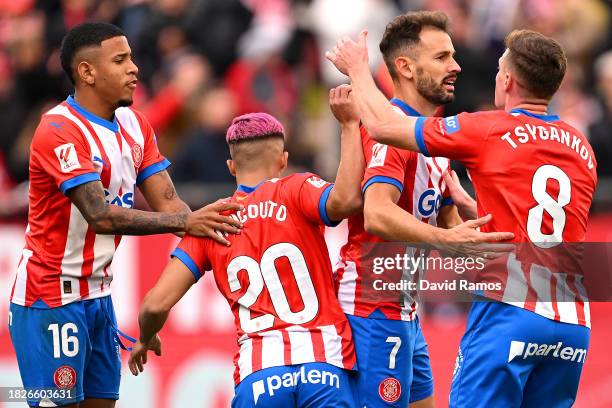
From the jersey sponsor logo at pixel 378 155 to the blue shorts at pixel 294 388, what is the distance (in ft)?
3.91

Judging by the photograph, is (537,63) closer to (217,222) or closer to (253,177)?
(253,177)

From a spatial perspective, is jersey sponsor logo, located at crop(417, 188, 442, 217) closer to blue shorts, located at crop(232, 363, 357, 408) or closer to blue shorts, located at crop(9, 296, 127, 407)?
blue shorts, located at crop(232, 363, 357, 408)

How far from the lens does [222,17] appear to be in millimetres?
15070

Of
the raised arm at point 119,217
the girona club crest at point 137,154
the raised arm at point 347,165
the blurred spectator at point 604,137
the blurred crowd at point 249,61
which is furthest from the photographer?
the blurred crowd at point 249,61

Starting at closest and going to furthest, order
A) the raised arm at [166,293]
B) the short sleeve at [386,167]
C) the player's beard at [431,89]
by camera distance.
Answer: the short sleeve at [386,167] → the raised arm at [166,293] → the player's beard at [431,89]

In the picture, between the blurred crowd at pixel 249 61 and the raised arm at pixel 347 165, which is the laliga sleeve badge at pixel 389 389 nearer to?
the raised arm at pixel 347 165

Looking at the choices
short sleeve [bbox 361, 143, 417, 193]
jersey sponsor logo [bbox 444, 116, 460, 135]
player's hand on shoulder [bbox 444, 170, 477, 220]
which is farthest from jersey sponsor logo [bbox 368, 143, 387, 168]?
player's hand on shoulder [bbox 444, 170, 477, 220]

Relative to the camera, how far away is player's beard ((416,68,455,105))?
25.0 feet

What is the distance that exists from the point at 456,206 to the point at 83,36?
261cm

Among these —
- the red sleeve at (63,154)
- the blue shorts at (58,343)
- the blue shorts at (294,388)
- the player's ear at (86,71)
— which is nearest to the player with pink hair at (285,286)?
the blue shorts at (294,388)

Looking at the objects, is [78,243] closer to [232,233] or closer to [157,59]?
[232,233]

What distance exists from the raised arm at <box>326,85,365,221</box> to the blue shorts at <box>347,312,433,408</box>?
0.78m

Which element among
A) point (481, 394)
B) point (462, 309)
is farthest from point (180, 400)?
point (481, 394)

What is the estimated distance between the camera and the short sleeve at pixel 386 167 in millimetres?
7160
